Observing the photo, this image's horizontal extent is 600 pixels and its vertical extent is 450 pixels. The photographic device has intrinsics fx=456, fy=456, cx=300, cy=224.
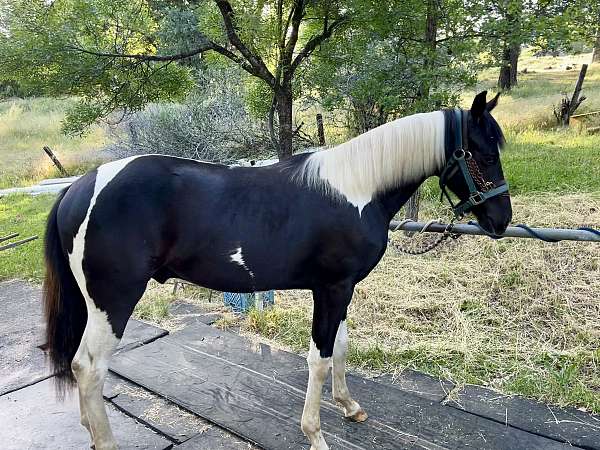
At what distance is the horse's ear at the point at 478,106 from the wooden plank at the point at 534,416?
4.81 ft

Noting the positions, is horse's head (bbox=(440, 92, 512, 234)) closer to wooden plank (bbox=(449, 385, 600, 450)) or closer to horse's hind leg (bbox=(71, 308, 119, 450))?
wooden plank (bbox=(449, 385, 600, 450))

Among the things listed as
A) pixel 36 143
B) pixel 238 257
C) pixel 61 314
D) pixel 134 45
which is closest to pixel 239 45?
pixel 134 45

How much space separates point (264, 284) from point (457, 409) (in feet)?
3.98

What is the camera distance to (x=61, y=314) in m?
2.14

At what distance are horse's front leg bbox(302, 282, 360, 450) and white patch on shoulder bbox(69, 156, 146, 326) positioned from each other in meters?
0.89

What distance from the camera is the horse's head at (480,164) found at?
1.96 m

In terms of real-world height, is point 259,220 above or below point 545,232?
above

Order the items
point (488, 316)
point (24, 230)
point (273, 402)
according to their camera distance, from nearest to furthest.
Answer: point (273, 402), point (488, 316), point (24, 230)

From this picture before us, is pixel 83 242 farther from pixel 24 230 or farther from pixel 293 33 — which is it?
pixel 24 230

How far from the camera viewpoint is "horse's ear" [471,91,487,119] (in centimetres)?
187

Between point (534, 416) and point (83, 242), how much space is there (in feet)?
7.45

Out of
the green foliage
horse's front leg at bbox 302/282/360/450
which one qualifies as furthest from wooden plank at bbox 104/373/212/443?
the green foliage

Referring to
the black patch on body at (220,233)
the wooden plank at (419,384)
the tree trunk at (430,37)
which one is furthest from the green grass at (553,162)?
the black patch on body at (220,233)

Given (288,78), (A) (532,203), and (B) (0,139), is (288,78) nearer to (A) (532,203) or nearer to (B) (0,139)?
(A) (532,203)
